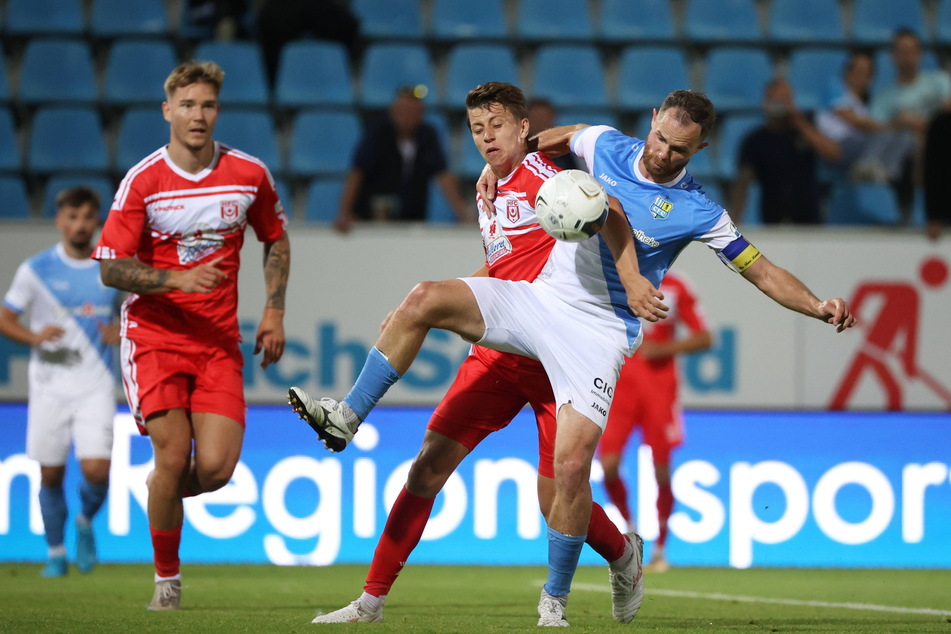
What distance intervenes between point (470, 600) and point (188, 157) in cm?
284

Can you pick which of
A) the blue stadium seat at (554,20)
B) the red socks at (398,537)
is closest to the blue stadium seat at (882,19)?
the blue stadium seat at (554,20)

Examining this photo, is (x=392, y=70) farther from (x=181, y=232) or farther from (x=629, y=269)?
(x=629, y=269)

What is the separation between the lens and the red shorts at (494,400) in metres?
5.62

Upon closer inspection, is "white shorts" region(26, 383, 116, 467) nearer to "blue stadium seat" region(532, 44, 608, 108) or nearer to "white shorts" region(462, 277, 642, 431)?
"white shorts" region(462, 277, 642, 431)

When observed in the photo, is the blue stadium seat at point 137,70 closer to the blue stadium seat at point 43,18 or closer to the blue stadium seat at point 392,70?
the blue stadium seat at point 43,18

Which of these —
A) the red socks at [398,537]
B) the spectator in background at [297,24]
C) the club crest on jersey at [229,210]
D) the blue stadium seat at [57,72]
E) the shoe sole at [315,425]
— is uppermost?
the spectator in background at [297,24]

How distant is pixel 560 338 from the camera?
534cm

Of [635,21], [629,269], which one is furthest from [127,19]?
[629,269]

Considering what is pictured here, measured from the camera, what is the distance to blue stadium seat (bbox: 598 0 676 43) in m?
Result: 12.9

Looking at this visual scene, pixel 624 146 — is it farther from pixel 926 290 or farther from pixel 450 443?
pixel 926 290

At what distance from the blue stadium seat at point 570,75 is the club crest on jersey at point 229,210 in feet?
21.2

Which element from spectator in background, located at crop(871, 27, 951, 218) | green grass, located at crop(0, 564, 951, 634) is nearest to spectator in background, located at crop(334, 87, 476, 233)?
green grass, located at crop(0, 564, 951, 634)

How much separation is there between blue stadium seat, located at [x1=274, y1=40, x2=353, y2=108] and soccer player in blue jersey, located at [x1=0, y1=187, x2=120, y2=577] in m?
3.84

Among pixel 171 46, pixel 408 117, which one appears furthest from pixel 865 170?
pixel 171 46
